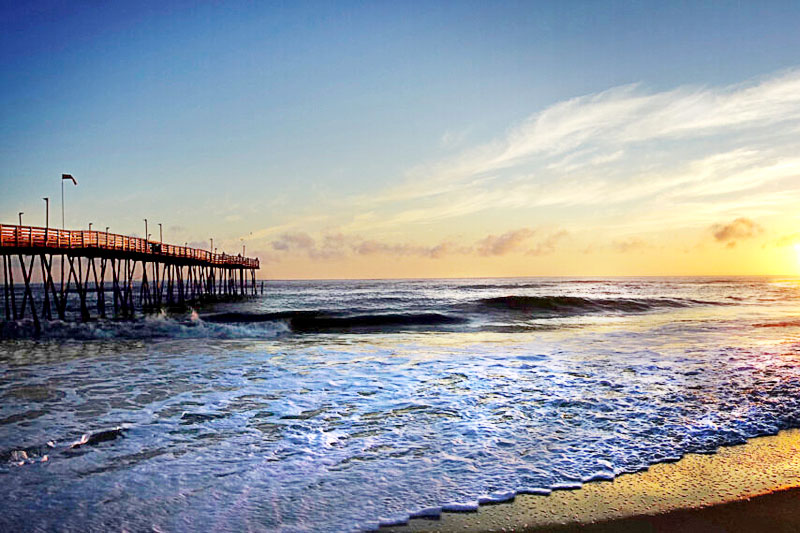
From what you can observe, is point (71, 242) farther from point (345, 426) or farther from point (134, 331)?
point (345, 426)

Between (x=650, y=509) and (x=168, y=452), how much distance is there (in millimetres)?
5198

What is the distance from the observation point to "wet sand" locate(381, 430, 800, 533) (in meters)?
3.95

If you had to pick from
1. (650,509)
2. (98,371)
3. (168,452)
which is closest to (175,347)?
(98,371)

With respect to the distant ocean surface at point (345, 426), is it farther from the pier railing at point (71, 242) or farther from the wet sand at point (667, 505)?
the pier railing at point (71, 242)

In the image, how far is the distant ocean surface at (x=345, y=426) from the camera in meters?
4.57

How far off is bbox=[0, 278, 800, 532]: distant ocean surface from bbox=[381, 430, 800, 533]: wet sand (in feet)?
0.73

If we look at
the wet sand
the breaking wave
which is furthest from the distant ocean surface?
the breaking wave

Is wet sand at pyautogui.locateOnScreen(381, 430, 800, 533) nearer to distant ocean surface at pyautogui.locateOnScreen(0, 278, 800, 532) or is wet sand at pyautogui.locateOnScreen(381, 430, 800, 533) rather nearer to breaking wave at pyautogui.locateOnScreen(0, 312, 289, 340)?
distant ocean surface at pyautogui.locateOnScreen(0, 278, 800, 532)

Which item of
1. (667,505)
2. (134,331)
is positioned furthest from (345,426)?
(134,331)

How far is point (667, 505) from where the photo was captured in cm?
426

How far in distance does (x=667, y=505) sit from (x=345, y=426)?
4094 mm

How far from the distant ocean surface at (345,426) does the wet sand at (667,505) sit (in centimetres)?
22

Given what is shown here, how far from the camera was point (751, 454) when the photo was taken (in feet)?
18.1

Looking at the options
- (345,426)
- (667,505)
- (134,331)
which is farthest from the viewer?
(134,331)
